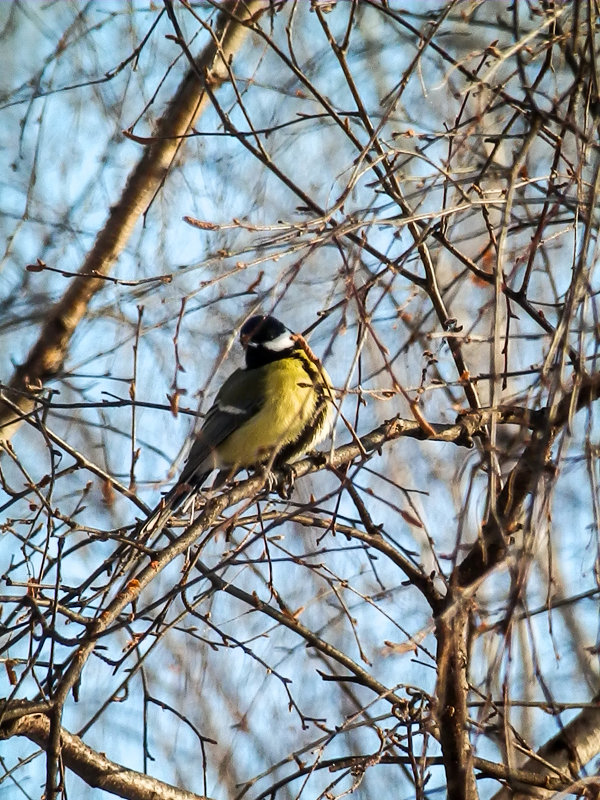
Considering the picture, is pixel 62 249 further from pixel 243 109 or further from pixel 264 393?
pixel 243 109

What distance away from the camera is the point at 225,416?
4.21 meters

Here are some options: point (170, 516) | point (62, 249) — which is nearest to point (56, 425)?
point (62, 249)

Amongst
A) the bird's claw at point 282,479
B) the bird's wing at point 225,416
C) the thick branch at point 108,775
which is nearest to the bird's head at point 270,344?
the bird's wing at point 225,416

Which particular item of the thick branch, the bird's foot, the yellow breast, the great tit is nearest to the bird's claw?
the bird's foot

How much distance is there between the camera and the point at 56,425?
18.1 feet

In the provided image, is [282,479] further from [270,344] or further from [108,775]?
[108,775]

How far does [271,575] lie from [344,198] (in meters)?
1.18

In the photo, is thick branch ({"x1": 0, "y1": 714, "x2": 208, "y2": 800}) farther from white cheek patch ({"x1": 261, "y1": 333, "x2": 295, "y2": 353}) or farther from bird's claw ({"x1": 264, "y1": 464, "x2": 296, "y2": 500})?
white cheek patch ({"x1": 261, "y1": 333, "x2": 295, "y2": 353})

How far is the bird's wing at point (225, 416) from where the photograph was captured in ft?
12.9

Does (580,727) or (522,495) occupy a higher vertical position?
(522,495)

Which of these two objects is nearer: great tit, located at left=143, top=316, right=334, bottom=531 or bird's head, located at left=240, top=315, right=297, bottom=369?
great tit, located at left=143, top=316, right=334, bottom=531

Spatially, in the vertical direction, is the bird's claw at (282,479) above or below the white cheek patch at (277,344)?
below

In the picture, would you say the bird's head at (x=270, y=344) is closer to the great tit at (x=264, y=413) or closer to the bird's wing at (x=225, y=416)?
the great tit at (x=264, y=413)

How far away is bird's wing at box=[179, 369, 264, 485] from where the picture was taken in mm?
3934
